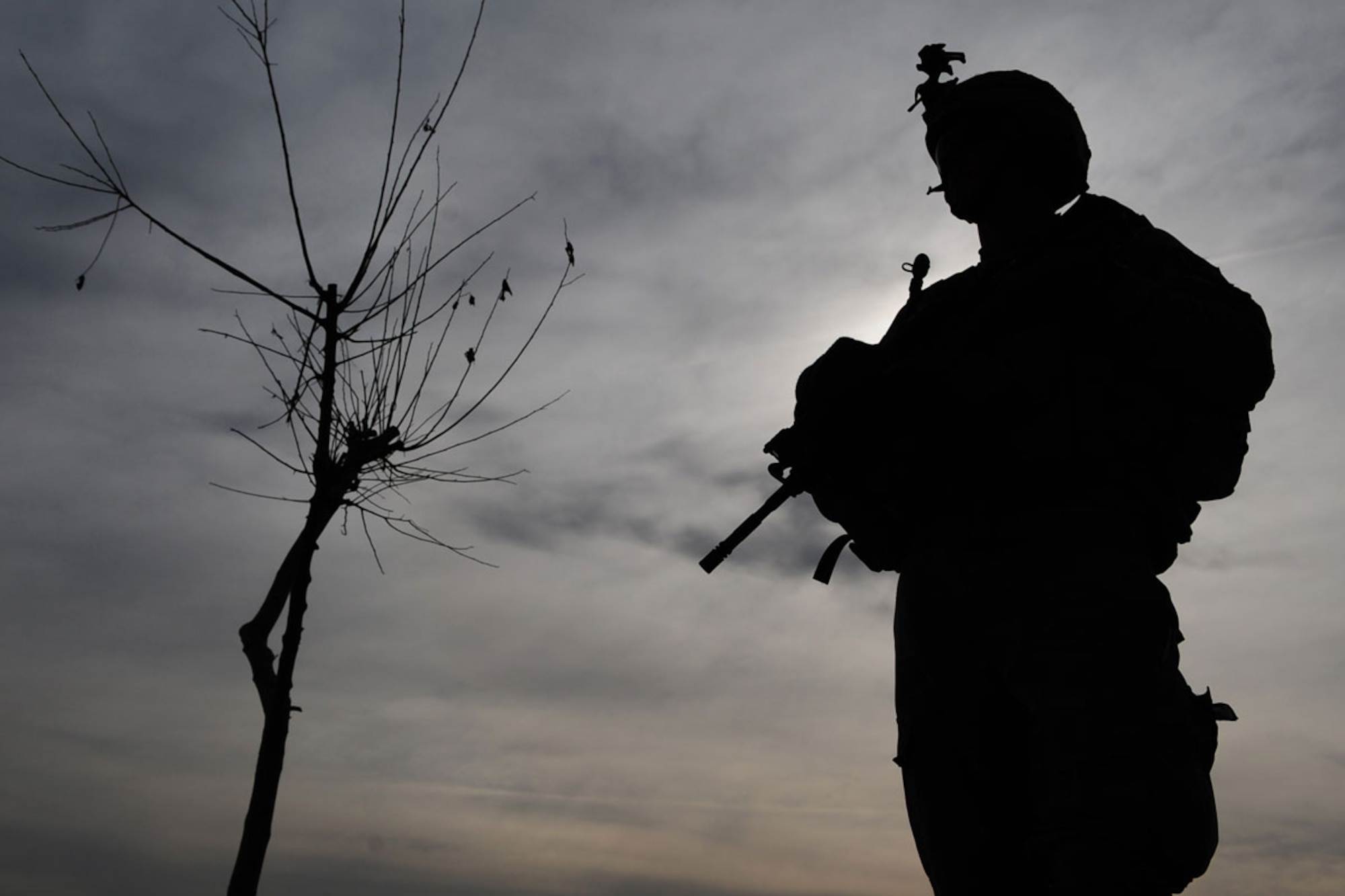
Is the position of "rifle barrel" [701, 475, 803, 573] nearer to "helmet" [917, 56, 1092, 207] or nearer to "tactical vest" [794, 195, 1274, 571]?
"tactical vest" [794, 195, 1274, 571]

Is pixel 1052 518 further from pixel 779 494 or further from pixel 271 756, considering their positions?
pixel 271 756

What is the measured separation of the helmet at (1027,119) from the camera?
429 centimetres

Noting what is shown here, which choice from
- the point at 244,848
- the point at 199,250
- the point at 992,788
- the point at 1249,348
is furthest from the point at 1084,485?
the point at 199,250

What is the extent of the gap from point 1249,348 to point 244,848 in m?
4.93

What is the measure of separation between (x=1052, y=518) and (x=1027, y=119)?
1463mm

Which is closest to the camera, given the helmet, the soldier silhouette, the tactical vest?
the soldier silhouette

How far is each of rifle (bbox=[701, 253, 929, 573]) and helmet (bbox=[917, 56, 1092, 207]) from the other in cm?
78

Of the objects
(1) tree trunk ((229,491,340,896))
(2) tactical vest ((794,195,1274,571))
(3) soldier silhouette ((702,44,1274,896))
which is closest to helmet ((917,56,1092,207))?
(3) soldier silhouette ((702,44,1274,896))

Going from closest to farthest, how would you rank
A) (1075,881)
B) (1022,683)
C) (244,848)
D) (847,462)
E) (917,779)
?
(1075,881), (1022,683), (917,779), (847,462), (244,848)

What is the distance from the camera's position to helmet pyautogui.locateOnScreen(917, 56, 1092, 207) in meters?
4.29

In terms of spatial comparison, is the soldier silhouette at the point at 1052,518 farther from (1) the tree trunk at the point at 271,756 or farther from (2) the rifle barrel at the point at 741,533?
(1) the tree trunk at the point at 271,756

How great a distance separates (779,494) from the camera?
441 cm

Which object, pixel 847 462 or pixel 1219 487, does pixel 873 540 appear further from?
pixel 1219 487

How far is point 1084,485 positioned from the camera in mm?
3836
